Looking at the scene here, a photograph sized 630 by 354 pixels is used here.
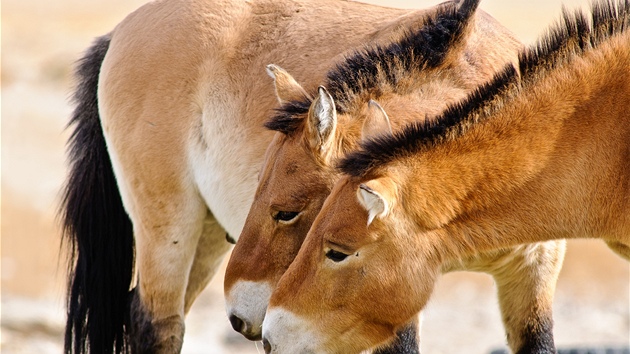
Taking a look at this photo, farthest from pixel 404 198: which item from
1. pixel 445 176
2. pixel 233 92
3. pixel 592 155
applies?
pixel 233 92

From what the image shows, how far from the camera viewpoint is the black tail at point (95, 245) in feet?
19.8

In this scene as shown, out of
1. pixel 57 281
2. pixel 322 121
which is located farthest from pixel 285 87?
pixel 57 281

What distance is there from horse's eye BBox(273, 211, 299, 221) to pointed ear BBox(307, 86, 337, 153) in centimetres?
34

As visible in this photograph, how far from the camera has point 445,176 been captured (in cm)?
377

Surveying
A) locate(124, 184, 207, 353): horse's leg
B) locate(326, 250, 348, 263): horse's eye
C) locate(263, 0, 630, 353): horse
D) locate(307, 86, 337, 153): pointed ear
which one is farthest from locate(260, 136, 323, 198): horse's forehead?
locate(124, 184, 207, 353): horse's leg

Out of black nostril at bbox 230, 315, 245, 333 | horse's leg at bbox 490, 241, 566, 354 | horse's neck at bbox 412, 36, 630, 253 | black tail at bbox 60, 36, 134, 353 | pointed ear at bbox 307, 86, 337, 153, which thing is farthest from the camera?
black tail at bbox 60, 36, 134, 353

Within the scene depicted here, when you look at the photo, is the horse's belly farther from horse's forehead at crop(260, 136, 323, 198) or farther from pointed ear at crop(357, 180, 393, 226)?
pointed ear at crop(357, 180, 393, 226)

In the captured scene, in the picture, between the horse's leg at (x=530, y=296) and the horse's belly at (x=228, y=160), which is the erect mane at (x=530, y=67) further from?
the horse's belly at (x=228, y=160)

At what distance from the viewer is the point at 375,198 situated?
3.43 m

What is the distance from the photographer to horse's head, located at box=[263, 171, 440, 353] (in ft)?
11.9

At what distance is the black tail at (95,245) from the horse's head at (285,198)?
1857mm

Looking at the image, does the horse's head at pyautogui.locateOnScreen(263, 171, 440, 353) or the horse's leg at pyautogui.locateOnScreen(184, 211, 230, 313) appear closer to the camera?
the horse's head at pyautogui.locateOnScreen(263, 171, 440, 353)

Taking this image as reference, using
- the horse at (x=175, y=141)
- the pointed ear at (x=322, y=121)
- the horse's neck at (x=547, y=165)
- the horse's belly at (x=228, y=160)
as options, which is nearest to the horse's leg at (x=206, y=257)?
the horse at (x=175, y=141)

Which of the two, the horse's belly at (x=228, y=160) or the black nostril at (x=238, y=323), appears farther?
the horse's belly at (x=228, y=160)
